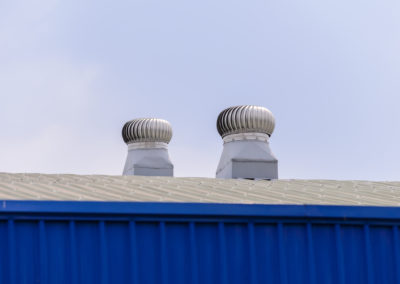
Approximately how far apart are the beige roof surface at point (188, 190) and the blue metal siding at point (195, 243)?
0.46m

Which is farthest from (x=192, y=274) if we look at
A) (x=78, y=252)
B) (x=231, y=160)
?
(x=231, y=160)

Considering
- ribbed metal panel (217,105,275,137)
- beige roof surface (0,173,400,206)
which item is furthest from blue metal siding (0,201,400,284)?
ribbed metal panel (217,105,275,137)

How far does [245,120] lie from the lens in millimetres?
19250

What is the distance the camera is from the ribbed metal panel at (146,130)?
2191 centimetres

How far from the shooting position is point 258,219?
27.8 feet

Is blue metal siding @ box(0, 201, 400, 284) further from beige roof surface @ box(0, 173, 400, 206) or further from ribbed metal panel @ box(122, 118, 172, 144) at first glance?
ribbed metal panel @ box(122, 118, 172, 144)

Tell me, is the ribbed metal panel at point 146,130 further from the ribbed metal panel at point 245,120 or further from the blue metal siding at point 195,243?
the blue metal siding at point 195,243

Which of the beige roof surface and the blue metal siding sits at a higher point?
the beige roof surface

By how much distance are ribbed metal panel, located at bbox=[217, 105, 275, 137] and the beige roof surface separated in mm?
6720

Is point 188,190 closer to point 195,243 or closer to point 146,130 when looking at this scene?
point 195,243

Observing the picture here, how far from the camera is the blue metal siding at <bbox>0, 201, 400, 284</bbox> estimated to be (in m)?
7.98

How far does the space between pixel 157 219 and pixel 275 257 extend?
1526 millimetres

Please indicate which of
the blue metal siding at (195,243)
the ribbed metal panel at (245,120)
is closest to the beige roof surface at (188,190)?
the blue metal siding at (195,243)

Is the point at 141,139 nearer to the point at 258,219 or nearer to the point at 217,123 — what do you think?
the point at 217,123
